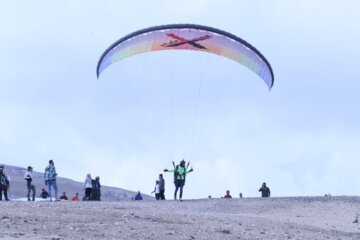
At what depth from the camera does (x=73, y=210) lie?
76.9ft

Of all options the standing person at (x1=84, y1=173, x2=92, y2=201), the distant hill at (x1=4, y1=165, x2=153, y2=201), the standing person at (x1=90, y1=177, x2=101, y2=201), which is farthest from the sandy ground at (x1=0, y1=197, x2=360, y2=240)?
the distant hill at (x1=4, y1=165, x2=153, y2=201)

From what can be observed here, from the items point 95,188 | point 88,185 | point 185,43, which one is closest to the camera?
point 185,43

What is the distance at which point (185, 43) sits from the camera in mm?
33188

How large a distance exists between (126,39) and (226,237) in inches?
523

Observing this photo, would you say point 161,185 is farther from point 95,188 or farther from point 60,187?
point 60,187

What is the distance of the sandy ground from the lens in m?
19.8

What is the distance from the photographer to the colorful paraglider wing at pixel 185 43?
32531 millimetres

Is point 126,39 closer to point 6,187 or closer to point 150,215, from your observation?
point 6,187

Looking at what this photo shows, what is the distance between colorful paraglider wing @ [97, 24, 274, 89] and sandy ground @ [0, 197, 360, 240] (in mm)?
5549

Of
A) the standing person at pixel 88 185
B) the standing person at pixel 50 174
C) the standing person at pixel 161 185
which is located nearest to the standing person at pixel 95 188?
the standing person at pixel 88 185

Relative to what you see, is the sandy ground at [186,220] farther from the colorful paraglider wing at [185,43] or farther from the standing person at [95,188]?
the standing person at [95,188]

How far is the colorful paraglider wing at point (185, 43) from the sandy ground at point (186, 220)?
5549 mm

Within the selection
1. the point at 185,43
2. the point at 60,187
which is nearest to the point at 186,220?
the point at 185,43

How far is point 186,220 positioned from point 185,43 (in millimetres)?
11255
